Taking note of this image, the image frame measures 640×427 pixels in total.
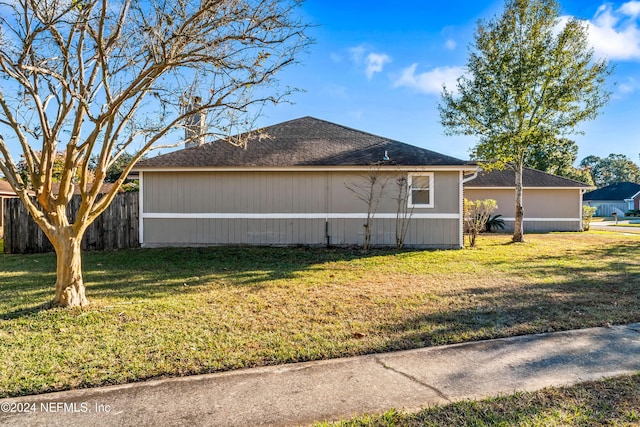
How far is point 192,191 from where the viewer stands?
11.5 m

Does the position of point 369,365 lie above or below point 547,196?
below

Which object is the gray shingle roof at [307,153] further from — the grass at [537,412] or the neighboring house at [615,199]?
the neighboring house at [615,199]

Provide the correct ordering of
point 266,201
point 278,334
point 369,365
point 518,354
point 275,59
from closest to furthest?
1. point 369,365
2. point 518,354
3. point 278,334
4. point 275,59
5. point 266,201

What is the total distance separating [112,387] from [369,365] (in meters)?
2.14

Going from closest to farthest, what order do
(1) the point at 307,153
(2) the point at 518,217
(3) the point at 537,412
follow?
(3) the point at 537,412 → (1) the point at 307,153 → (2) the point at 518,217

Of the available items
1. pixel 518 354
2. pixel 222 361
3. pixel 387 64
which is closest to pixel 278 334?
pixel 222 361

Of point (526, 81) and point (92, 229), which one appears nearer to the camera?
point (92, 229)

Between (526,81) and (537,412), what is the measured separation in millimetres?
13165

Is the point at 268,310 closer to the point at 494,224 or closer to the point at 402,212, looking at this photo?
the point at 402,212

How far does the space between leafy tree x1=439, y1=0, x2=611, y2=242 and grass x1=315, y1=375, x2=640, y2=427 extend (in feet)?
39.1

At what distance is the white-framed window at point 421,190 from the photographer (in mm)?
11398

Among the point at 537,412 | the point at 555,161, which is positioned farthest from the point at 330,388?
the point at 555,161

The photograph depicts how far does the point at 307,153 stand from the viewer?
470 inches

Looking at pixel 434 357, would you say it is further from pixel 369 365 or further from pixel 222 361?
pixel 222 361
